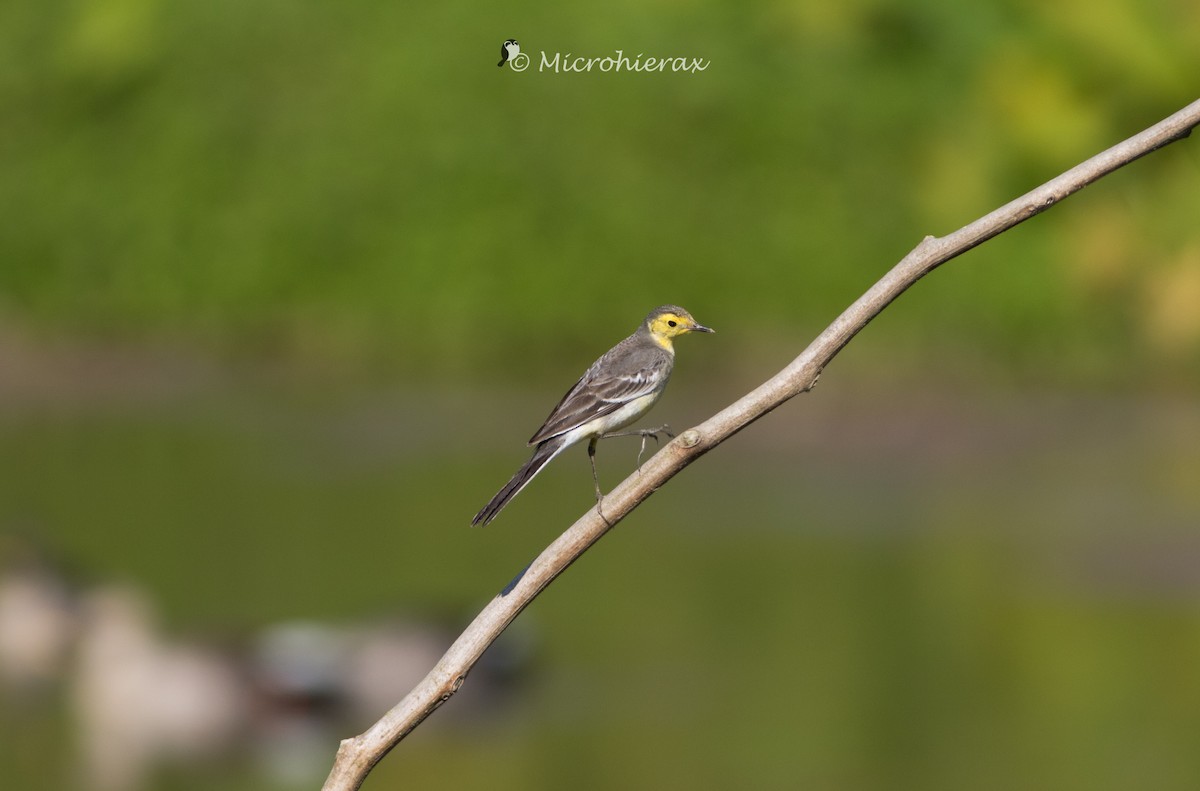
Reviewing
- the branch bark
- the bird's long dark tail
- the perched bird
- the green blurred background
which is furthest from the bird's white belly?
the green blurred background

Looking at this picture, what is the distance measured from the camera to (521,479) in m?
2.97

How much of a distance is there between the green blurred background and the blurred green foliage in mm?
27

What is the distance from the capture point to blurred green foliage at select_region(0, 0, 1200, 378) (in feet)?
36.8

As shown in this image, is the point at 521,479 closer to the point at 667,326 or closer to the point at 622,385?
the point at 622,385

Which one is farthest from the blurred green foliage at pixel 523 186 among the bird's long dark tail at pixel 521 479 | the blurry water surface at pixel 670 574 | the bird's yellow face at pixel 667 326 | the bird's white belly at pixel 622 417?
the bird's long dark tail at pixel 521 479

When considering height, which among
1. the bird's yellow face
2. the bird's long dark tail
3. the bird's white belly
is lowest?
the bird's long dark tail

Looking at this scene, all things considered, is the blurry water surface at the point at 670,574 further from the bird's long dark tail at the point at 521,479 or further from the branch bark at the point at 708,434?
the branch bark at the point at 708,434

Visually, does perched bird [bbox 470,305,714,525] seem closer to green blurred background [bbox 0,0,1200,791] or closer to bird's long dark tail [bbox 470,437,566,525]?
bird's long dark tail [bbox 470,437,566,525]

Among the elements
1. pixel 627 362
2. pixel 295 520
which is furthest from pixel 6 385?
pixel 627 362

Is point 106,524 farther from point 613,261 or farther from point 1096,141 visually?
point 1096,141

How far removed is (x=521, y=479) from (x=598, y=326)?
8.25m

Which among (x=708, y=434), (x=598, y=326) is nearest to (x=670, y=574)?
(x=598, y=326)

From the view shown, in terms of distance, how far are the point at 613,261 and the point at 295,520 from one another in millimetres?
2447

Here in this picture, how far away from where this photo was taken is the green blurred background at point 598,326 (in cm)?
993
